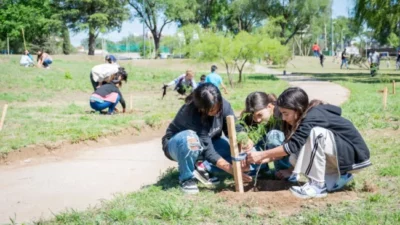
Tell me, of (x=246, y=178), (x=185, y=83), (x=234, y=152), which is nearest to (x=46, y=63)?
(x=185, y=83)

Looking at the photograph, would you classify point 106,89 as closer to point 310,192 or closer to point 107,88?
point 107,88

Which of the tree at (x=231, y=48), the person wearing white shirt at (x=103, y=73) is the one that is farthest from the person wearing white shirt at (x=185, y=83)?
the tree at (x=231, y=48)

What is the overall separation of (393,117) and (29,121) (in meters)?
7.02

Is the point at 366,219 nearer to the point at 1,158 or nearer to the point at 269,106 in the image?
the point at 269,106

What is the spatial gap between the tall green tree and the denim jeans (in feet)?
71.4

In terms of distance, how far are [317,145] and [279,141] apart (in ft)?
2.26

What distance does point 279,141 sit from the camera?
4488 mm

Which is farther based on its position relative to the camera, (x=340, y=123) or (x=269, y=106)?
(x=269, y=106)

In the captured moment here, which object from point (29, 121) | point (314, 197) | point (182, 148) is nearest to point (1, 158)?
point (29, 121)

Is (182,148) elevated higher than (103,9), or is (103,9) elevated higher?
(103,9)

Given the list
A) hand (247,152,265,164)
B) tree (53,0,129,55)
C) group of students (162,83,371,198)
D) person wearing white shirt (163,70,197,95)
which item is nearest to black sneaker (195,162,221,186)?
group of students (162,83,371,198)

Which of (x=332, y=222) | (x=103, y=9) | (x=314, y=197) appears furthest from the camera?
(x=103, y=9)

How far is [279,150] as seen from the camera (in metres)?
3.94

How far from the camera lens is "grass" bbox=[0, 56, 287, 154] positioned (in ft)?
25.1
